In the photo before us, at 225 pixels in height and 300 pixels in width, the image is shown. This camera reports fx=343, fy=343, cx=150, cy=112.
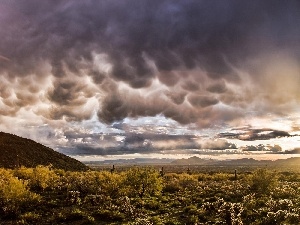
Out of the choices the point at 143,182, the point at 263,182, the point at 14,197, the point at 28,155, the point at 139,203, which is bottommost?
the point at 139,203

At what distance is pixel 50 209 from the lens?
27984 millimetres

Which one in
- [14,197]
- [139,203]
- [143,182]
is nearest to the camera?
[14,197]

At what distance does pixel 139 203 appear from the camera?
29.8 meters

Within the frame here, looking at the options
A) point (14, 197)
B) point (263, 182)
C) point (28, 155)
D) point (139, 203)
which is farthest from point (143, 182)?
point (28, 155)

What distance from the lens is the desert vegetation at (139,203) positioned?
23.9 meters

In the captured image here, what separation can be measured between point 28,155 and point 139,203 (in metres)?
67.0

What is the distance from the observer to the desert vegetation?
23891 mm

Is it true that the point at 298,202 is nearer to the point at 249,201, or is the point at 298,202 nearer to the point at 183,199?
the point at 249,201

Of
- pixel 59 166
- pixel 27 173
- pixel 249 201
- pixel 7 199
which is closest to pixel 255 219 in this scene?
pixel 249 201

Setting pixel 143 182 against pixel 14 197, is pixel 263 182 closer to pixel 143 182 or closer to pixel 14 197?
pixel 143 182

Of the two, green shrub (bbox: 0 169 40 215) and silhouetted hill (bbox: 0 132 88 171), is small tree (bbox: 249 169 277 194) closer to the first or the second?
green shrub (bbox: 0 169 40 215)

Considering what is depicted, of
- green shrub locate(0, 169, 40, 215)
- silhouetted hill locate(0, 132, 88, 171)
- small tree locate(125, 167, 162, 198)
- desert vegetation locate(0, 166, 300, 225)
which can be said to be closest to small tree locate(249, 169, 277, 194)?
desert vegetation locate(0, 166, 300, 225)

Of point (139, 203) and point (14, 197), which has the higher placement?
point (14, 197)

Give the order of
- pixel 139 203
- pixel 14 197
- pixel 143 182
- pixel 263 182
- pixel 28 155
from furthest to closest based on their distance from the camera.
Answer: pixel 28 155 < pixel 263 182 < pixel 143 182 < pixel 139 203 < pixel 14 197
